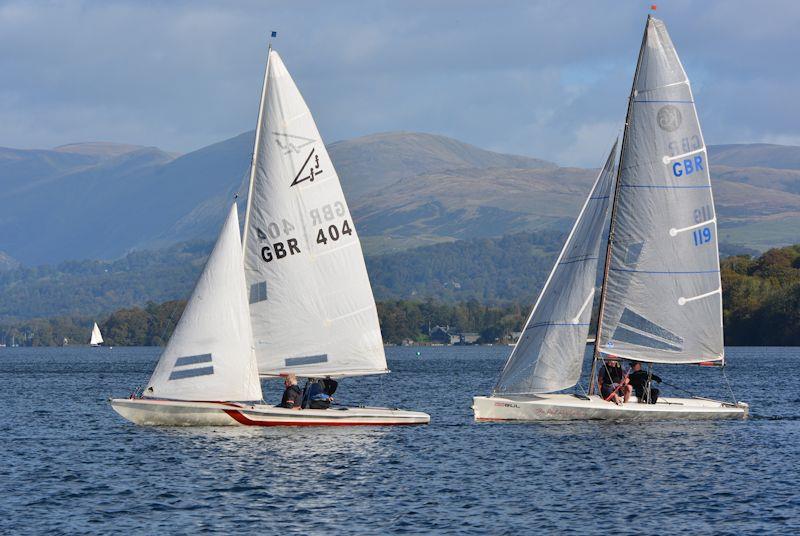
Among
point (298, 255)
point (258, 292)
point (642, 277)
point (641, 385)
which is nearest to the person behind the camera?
point (258, 292)

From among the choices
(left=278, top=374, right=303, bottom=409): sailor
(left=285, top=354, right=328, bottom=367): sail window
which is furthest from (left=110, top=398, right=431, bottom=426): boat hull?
(left=285, top=354, right=328, bottom=367): sail window

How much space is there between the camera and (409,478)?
38438mm

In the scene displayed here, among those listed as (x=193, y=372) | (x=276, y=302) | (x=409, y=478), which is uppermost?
(x=276, y=302)

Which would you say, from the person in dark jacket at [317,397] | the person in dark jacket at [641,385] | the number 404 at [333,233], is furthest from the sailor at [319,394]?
the person in dark jacket at [641,385]

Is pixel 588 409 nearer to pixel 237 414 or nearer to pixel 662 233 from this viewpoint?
pixel 662 233

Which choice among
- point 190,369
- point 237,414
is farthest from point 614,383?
point 190,369

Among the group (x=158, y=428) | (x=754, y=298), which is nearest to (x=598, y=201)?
(x=158, y=428)

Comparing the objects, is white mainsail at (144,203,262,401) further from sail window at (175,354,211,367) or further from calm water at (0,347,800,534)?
calm water at (0,347,800,534)

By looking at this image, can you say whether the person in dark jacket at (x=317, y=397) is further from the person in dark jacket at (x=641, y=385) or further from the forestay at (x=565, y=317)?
the person in dark jacket at (x=641, y=385)

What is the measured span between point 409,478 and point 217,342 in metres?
10.2

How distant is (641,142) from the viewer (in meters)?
49.2

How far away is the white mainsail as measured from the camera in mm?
45562

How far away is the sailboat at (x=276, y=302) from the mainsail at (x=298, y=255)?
0.03 metres

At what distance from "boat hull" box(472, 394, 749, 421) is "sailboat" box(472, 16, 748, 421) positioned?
0.05 meters
